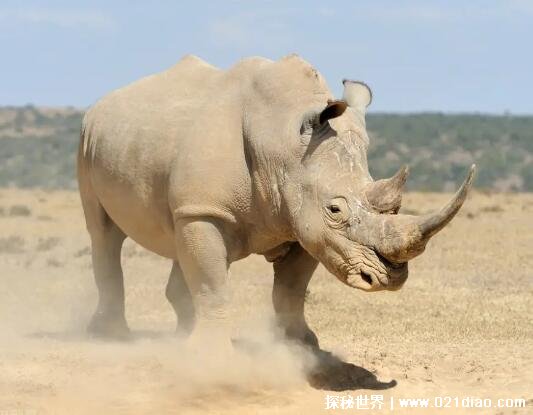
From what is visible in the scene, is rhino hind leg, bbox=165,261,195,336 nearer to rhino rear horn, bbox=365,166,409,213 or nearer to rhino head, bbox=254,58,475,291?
rhino head, bbox=254,58,475,291

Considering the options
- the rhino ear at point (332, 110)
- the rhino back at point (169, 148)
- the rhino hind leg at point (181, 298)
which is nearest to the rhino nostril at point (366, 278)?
the rhino ear at point (332, 110)

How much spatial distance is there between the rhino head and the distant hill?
4584cm

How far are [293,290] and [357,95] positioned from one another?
1.58m

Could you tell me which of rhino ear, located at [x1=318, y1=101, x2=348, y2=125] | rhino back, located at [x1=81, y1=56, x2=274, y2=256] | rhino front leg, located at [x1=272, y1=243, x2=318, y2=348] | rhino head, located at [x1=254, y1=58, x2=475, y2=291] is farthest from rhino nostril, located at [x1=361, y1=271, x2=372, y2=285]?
rhino front leg, located at [x1=272, y1=243, x2=318, y2=348]

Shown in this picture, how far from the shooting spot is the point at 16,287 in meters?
15.7

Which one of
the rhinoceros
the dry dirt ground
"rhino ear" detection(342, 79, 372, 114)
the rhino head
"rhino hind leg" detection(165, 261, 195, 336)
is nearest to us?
the rhino head

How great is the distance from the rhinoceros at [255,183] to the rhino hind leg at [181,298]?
0.71m

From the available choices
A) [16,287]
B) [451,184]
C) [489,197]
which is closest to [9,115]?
[451,184]

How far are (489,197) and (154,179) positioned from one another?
93.4ft

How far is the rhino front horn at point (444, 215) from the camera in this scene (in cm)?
779

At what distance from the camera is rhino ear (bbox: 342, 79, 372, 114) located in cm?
955

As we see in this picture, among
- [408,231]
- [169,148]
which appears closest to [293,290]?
[169,148]

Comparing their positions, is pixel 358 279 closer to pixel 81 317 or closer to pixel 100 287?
pixel 100 287

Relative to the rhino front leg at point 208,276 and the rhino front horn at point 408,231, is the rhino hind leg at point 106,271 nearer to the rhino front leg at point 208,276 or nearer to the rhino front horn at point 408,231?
the rhino front leg at point 208,276
